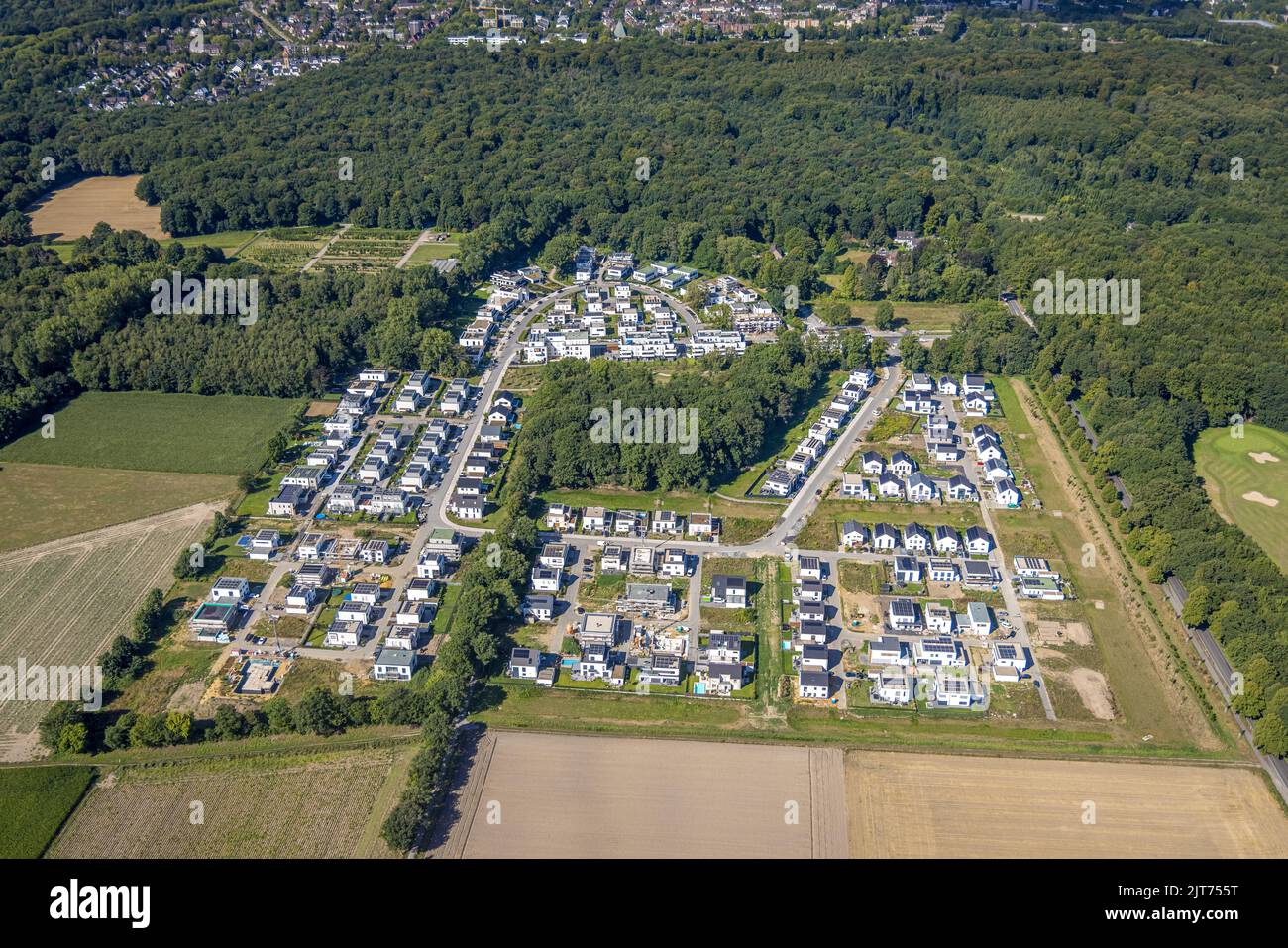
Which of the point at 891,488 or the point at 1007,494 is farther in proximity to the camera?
the point at 891,488

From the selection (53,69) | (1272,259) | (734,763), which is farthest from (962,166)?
(53,69)

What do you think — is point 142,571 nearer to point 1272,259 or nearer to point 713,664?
point 713,664

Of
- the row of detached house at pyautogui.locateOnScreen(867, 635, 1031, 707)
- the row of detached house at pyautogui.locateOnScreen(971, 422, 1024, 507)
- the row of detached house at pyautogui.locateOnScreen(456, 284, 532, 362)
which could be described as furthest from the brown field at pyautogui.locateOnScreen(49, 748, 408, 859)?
the row of detached house at pyautogui.locateOnScreen(456, 284, 532, 362)

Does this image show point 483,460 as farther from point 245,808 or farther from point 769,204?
point 769,204

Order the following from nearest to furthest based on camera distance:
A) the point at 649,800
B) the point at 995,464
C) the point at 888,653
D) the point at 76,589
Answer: the point at 649,800 < the point at 888,653 < the point at 76,589 < the point at 995,464

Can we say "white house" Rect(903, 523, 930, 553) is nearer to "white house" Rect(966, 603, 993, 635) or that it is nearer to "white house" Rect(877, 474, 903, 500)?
"white house" Rect(877, 474, 903, 500)

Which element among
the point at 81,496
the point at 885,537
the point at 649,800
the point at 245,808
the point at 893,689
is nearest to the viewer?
the point at 245,808

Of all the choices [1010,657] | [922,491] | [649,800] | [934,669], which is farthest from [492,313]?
[1010,657]

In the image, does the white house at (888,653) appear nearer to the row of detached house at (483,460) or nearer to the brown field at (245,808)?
the brown field at (245,808)

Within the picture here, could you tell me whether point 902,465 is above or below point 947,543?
above
